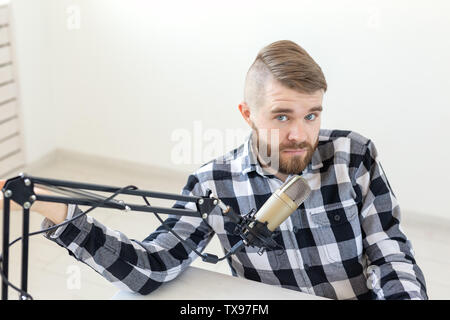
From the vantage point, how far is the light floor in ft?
8.66

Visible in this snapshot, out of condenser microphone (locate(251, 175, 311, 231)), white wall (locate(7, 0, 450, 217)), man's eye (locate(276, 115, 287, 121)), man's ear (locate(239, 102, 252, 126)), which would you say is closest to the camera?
condenser microphone (locate(251, 175, 311, 231))

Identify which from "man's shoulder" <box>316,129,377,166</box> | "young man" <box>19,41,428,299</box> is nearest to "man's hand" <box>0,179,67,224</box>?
"young man" <box>19,41,428,299</box>

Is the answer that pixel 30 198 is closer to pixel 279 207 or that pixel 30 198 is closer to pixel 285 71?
pixel 279 207

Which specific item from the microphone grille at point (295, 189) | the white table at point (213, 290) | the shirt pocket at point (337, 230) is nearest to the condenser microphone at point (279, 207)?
the microphone grille at point (295, 189)

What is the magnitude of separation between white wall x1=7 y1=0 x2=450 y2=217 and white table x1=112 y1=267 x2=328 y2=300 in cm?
180

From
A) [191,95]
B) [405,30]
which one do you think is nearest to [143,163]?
[191,95]

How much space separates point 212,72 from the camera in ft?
10.6

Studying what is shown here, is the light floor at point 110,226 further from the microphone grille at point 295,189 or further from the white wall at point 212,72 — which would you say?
the microphone grille at point 295,189

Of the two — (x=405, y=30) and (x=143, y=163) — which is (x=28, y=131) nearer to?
(x=143, y=163)

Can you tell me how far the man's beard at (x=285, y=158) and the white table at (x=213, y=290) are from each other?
30 cm

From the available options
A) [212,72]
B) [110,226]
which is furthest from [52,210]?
[212,72]

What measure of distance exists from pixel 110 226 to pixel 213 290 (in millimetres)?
1792

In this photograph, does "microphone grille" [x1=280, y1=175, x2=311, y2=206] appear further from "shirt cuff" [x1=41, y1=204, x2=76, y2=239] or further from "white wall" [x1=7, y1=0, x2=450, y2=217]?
"white wall" [x1=7, y1=0, x2=450, y2=217]

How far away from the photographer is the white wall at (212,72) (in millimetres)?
2857
